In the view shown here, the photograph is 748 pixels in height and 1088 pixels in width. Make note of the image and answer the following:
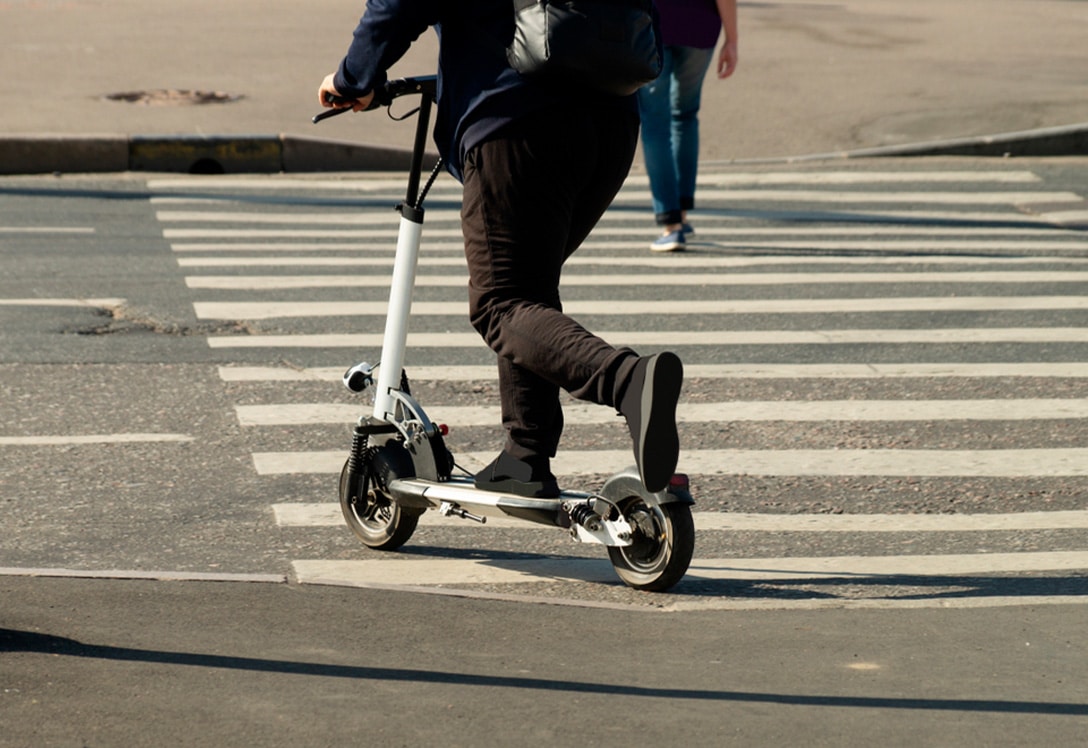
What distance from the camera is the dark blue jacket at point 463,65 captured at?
→ 4223 mm

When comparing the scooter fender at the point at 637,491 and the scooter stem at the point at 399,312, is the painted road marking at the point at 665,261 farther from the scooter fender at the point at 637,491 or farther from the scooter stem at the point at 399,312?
the scooter fender at the point at 637,491

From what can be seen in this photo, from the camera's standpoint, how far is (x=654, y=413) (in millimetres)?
4004

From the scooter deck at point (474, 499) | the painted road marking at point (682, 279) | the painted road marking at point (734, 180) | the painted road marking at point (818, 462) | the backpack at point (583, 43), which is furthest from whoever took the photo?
the painted road marking at point (734, 180)

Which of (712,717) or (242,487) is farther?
(242,487)

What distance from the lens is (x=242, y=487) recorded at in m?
5.57

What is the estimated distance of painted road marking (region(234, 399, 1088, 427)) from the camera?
6488mm

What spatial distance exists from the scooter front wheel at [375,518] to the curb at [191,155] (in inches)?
340

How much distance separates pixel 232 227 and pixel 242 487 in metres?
5.52

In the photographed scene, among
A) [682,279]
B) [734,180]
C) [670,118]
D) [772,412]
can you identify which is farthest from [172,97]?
[772,412]

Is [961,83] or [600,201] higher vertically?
[600,201]

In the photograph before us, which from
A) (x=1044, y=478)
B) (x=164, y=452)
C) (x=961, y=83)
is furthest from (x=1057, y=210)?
(x=164, y=452)

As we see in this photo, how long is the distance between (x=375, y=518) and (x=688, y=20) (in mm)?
5389

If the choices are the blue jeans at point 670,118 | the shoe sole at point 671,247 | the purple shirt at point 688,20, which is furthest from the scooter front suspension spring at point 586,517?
the shoe sole at point 671,247

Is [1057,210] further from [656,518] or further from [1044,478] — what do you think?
[656,518]
